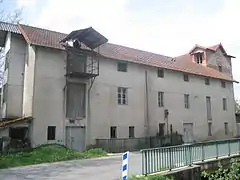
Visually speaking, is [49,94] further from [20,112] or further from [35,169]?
[35,169]

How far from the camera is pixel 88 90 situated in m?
23.6

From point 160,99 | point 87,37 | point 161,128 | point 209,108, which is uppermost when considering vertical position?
point 87,37

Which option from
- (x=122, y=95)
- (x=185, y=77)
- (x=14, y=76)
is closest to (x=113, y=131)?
(x=122, y=95)

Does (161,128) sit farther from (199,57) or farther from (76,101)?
(199,57)

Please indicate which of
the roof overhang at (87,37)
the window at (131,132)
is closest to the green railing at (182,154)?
the window at (131,132)

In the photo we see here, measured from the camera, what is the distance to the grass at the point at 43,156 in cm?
1636

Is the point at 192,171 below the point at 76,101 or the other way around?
below

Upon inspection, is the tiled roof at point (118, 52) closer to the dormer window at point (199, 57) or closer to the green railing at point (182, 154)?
the dormer window at point (199, 57)

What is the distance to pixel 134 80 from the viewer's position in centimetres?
2677

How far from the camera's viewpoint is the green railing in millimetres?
10445

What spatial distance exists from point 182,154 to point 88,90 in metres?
12.9

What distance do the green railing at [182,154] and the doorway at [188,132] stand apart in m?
13.7

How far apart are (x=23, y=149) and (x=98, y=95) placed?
7655 millimetres

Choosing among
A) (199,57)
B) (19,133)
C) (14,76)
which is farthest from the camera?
(199,57)
